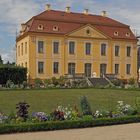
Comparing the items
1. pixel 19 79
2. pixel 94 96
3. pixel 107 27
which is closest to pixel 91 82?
pixel 19 79

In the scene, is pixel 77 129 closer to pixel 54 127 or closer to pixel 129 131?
pixel 54 127

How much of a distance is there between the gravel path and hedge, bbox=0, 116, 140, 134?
36 centimetres

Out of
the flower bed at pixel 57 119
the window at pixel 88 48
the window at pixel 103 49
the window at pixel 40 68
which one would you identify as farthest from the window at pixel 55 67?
the flower bed at pixel 57 119

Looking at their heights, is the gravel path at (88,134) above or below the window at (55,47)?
below

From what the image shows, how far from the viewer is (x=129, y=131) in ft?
40.9

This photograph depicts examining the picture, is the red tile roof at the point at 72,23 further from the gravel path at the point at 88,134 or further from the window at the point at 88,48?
the gravel path at the point at 88,134

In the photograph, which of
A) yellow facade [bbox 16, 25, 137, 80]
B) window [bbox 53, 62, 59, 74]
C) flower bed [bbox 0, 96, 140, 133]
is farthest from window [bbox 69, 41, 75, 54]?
flower bed [bbox 0, 96, 140, 133]

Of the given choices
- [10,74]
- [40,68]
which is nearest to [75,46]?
[40,68]

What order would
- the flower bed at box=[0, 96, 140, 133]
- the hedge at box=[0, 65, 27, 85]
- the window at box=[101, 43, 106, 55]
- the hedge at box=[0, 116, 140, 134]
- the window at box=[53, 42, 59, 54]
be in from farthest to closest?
the window at box=[101, 43, 106, 55] → the window at box=[53, 42, 59, 54] → the hedge at box=[0, 65, 27, 85] → the flower bed at box=[0, 96, 140, 133] → the hedge at box=[0, 116, 140, 134]

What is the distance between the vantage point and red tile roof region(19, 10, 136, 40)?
51.8 m

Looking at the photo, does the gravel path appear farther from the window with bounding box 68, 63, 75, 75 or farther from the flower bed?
the window with bounding box 68, 63, 75, 75

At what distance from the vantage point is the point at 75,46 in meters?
53.8

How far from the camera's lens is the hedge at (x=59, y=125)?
12.3m

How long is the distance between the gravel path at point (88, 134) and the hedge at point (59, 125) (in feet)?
1.17
